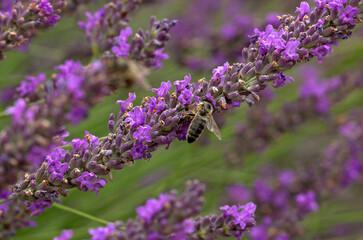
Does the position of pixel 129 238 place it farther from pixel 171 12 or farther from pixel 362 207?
pixel 171 12

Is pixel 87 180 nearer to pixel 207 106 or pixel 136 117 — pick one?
pixel 136 117

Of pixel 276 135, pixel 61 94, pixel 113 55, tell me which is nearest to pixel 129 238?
pixel 61 94

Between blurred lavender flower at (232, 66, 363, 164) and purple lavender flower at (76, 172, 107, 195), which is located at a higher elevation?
blurred lavender flower at (232, 66, 363, 164)

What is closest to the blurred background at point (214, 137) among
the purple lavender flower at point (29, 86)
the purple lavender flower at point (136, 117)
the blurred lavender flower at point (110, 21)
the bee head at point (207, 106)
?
the blurred lavender flower at point (110, 21)

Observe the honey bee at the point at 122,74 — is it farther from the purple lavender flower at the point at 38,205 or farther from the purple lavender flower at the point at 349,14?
the purple lavender flower at the point at 349,14

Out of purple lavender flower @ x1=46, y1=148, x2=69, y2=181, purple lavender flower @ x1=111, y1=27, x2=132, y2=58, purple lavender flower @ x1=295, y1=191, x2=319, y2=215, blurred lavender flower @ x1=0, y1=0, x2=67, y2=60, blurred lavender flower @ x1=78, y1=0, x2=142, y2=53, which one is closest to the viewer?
purple lavender flower @ x1=46, y1=148, x2=69, y2=181

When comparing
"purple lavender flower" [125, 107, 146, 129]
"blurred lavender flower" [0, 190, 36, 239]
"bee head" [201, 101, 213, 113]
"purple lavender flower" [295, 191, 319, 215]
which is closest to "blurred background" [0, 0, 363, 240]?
"purple lavender flower" [295, 191, 319, 215]

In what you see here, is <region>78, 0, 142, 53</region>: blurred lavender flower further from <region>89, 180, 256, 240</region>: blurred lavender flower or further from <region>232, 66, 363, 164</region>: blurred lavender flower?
<region>232, 66, 363, 164</region>: blurred lavender flower

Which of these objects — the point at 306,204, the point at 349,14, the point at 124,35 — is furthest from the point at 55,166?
the point at 306,204
